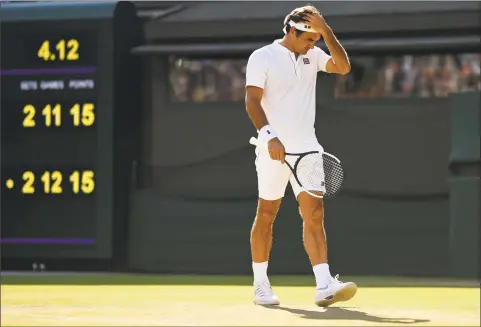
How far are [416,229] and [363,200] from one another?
21.2 inches

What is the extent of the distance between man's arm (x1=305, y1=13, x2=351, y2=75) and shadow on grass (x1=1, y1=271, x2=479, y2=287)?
8.03 feet

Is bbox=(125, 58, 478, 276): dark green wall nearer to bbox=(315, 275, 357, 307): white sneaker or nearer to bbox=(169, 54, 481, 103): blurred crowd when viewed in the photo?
bbox=(169, 54, 481, 103): blurred crowd

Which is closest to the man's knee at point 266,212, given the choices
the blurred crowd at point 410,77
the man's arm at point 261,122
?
the man's arm at point 261,122

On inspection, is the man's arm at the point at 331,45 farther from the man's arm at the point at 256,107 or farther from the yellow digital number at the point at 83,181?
the yellow digital number at the point at 83,181

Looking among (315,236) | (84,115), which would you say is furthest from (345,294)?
(84,115)

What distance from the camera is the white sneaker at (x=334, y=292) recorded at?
6758 mm

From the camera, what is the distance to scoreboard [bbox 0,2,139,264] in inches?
423

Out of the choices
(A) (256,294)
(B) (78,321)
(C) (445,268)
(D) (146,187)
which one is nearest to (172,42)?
(D) (146,187)

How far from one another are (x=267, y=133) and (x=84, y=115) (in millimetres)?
4241

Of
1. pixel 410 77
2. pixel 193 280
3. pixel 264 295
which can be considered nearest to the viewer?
pixel 264 295

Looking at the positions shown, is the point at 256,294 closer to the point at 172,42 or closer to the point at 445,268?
the point at 445,268

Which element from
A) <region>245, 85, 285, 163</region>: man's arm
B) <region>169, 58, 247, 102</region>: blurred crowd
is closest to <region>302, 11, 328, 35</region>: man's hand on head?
<region>245, 85, 285, 163</region>: man's arm

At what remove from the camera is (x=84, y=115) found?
10.8 m

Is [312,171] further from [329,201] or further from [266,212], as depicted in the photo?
[329,201]
